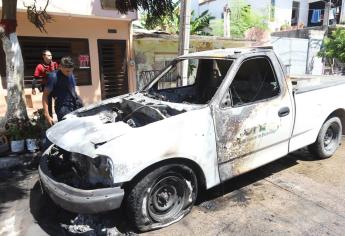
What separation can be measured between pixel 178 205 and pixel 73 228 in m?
1.15

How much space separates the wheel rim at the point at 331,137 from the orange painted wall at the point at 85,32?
23.0 feet

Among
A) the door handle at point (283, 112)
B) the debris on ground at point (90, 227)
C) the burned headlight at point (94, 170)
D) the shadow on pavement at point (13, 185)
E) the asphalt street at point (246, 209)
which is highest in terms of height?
the door handle at point (283, 112)

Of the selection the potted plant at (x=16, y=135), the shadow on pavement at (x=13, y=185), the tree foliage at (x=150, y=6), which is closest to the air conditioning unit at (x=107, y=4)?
the tree foliage at (x=150, y=6)

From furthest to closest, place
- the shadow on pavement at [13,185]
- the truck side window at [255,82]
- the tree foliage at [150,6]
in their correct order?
the tree foliage at [150,6] → the shadow on pavement at [13,185] → the truck side window at [255,82]

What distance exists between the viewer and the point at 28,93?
9234 mm

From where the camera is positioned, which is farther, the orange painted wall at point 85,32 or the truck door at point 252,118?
the orange painted wall at point 85,32

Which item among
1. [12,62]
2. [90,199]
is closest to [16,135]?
[12,62]

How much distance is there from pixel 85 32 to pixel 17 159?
17.7 feet

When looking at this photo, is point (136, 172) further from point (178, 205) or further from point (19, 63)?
point (19, 63)

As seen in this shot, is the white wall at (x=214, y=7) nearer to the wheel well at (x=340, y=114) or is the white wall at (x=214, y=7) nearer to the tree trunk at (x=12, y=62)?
the wheel well at (x=340, y=114)

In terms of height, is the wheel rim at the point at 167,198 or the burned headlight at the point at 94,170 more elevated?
the burned headlight at the point at 94,170

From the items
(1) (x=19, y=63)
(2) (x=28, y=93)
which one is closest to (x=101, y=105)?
(1) (x=19, y=63)

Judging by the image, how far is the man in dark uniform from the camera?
5262mm

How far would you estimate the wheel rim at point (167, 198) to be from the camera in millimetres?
3489
